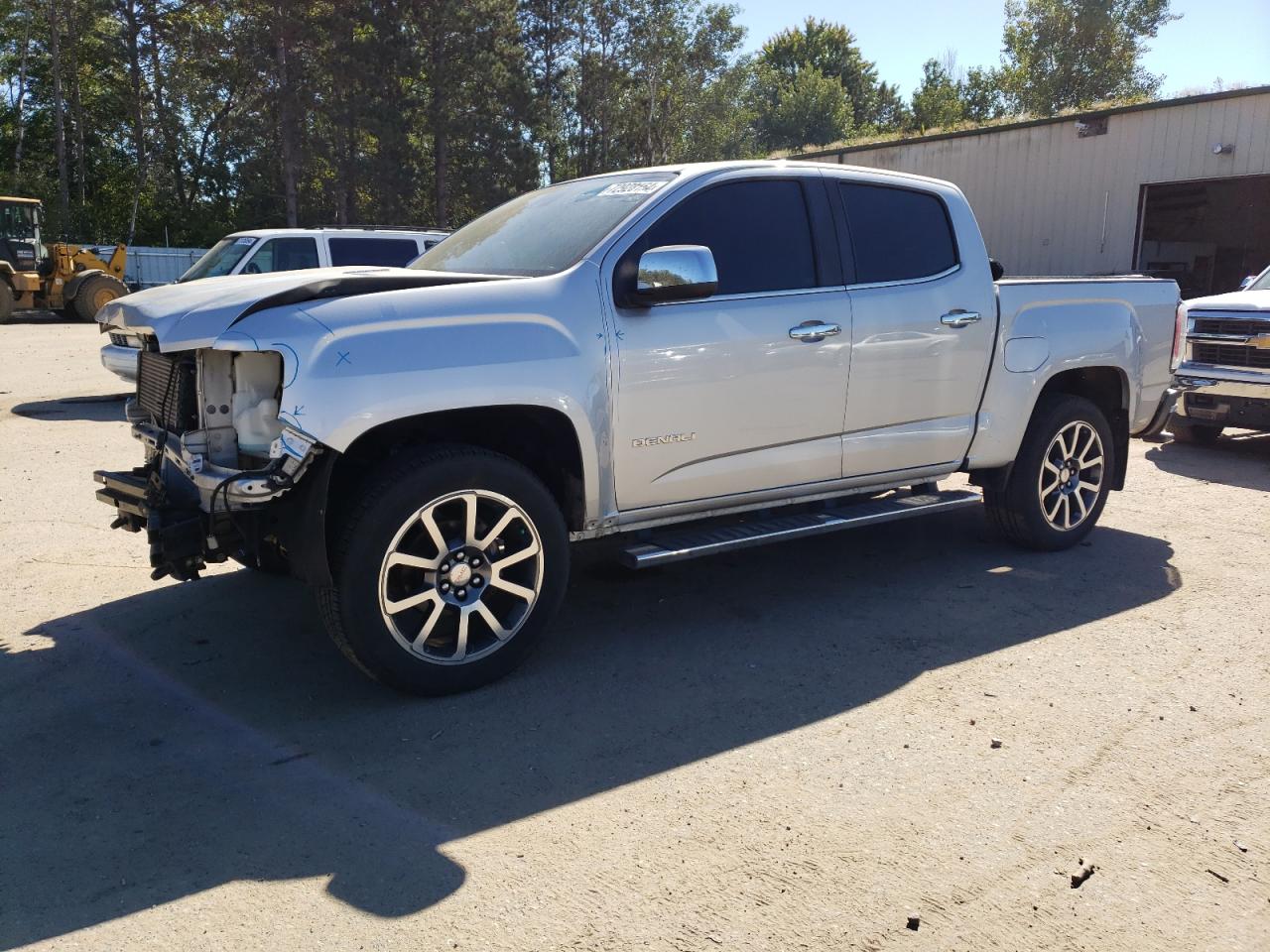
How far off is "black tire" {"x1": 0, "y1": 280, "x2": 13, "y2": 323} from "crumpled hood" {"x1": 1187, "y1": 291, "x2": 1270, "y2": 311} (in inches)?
948

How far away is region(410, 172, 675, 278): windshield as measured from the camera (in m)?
4.67

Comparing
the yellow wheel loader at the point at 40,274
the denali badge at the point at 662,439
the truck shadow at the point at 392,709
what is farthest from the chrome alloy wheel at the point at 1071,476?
the yellow wheel loader at the point at 40,274

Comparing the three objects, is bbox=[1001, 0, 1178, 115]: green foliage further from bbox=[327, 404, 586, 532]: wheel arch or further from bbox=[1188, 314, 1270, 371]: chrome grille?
bbox=[327, 404, 586, 532]: wheel arch

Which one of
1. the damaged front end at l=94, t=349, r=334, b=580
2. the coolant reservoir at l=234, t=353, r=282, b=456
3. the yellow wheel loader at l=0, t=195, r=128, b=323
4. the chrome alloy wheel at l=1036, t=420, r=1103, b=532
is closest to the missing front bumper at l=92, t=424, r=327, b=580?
the damaged front end at l=94, t=349, r=334, b=580

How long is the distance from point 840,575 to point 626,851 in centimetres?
310

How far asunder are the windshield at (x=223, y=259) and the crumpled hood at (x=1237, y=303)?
9857mm

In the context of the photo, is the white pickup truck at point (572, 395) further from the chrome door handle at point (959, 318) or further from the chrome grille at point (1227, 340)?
the chrome grille at point (1227, 340)

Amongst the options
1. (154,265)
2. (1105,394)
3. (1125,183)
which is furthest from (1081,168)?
(154,265)

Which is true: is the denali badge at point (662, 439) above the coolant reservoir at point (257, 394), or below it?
below

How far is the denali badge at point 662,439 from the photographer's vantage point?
4496 millimetres

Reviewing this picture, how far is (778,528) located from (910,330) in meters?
1.26

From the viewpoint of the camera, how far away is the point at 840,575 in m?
5.90

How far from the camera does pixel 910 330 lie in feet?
17.5

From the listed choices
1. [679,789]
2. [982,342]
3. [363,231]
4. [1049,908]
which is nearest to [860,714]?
[679,789]
